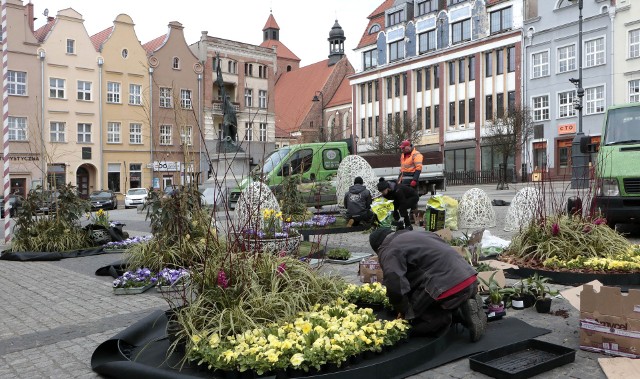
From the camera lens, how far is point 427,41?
182ft

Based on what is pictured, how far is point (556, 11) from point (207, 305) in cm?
4506

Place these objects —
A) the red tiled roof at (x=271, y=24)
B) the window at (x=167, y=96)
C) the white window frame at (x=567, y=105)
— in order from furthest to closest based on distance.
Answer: the red tiled roof at (x=271, y=24) < the white window frame at (x=567, y=105) < the window at (x=167, y=96)

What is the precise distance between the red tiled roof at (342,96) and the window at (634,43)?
36393mm

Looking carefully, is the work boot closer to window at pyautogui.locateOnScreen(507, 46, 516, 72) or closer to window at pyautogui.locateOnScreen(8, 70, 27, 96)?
window at pyautogui.locateOnScreen(8, 70, 27, 96)

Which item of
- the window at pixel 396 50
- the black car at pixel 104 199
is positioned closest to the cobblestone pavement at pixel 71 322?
the black car at pixel 104 199

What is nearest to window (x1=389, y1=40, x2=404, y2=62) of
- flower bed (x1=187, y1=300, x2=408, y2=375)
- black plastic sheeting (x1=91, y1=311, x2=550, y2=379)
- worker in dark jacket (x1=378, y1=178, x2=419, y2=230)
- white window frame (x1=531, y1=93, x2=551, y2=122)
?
white window frame (x1=531, y1=93, x2=551, y2=122)

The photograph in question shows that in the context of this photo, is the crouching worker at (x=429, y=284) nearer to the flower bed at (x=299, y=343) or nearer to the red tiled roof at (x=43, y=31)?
the flower bed at (x=299, y=343)

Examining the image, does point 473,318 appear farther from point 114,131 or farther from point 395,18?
point 395,18

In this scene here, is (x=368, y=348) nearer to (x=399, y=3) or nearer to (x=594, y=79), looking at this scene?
(x=594, y=79)

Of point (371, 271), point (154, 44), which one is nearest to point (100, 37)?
point (154, 44)

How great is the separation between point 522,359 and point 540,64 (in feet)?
146

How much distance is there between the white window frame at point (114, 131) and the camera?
48.9 m

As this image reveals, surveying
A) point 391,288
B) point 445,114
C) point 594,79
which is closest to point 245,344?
point 391,288

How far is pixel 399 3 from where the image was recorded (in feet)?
193
